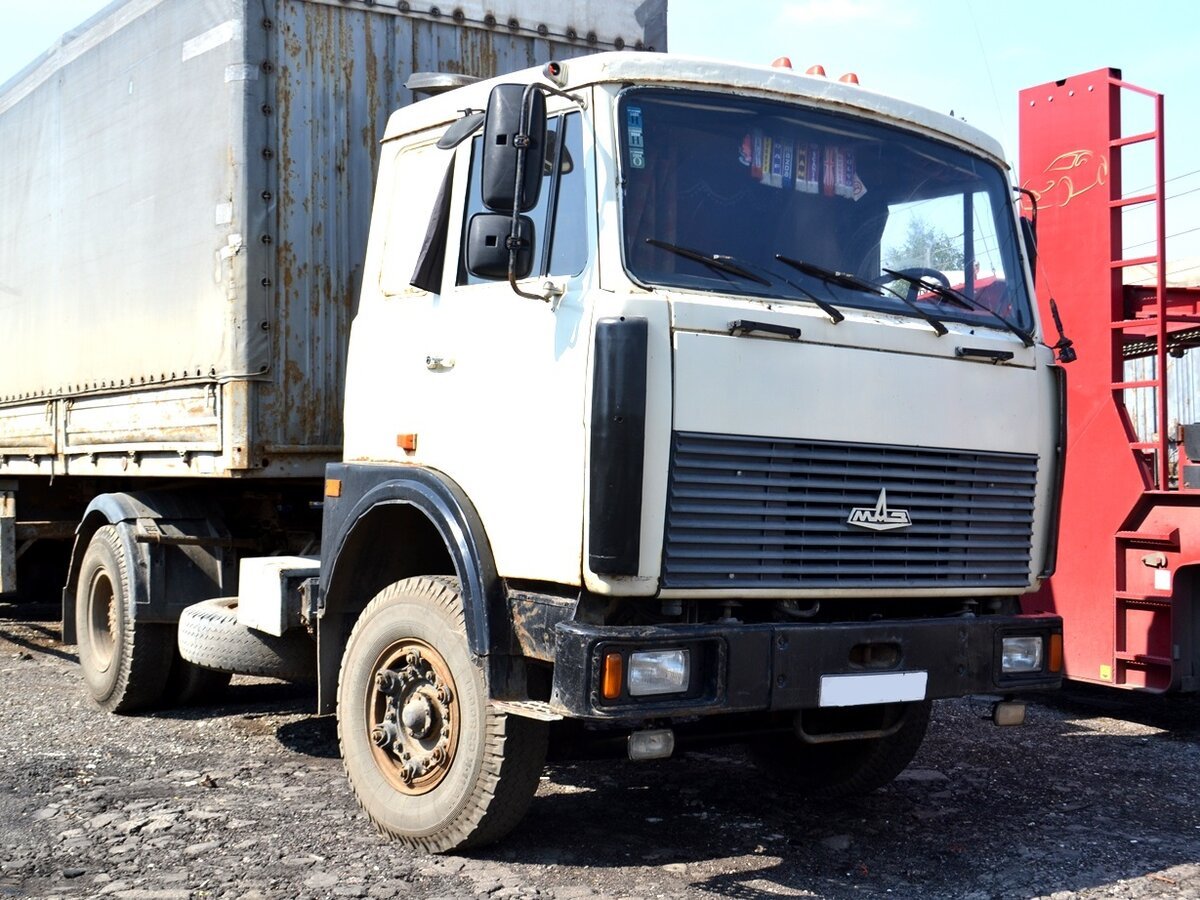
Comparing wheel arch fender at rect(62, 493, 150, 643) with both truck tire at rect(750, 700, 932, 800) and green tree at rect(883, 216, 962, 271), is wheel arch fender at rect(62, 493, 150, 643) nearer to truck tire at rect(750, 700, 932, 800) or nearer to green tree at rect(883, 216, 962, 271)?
truck tire at rect(750, 700, 932, 800)

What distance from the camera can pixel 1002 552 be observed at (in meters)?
4.96

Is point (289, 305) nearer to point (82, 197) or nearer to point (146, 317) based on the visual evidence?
point (146, 317)

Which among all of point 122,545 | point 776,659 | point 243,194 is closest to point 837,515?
point 776,659

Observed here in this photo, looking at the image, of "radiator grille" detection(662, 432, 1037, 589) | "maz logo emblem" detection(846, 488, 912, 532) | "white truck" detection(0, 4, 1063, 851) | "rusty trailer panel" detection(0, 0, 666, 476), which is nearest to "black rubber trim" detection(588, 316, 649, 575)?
"white truck" detection(0, 4, 1063, 851)

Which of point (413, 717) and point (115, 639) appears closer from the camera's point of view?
point (413, 717)

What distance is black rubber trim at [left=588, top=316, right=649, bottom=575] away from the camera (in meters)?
4.09

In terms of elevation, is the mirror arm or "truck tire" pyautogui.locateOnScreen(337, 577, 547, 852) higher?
the mirror arm

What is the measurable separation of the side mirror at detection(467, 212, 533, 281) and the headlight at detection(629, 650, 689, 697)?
1276 millimetres

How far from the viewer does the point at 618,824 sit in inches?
207

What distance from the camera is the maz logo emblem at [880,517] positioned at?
178 inches

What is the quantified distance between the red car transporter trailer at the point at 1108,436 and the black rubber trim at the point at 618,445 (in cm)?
306

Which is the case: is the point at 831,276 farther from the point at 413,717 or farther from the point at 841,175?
the point at 413,717

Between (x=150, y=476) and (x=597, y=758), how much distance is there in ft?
10.6

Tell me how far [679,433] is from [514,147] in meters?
1.03
